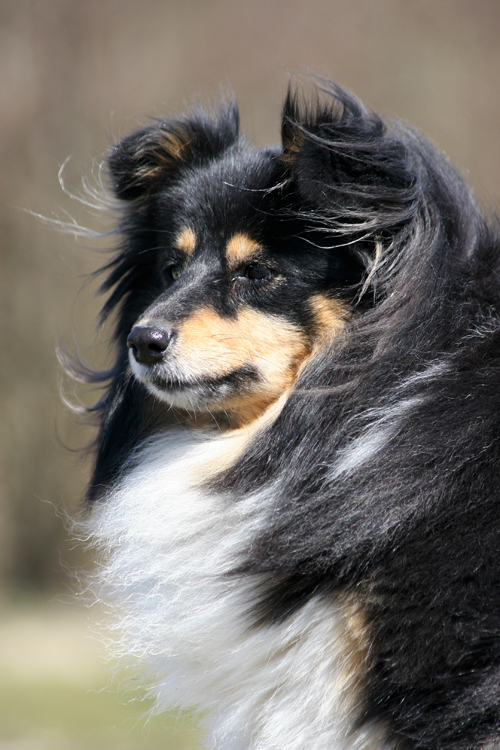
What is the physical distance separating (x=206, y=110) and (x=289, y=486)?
157cm

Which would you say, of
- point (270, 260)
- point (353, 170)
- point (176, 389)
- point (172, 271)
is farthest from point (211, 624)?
point (353, 170)

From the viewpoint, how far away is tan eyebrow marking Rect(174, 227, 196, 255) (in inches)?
99.9

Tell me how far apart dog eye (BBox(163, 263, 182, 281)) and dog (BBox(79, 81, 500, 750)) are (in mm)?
17

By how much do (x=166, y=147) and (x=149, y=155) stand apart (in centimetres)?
8

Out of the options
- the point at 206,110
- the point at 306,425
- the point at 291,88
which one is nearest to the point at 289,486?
the point at 306,425

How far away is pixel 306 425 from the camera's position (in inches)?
85.0

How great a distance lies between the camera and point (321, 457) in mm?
2111

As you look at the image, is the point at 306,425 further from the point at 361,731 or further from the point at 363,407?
the point at 361,731

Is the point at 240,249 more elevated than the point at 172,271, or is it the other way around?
the point at 240,249

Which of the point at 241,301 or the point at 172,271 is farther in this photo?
the point at 172,271

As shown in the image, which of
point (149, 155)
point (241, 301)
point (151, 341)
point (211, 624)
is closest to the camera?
point (211, 624)

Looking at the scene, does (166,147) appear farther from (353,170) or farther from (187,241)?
(353,170)

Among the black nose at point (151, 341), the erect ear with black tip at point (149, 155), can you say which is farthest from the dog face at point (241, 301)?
the erect ear with black tip at point (149, 155)

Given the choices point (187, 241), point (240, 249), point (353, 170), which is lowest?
point (187, 241)
